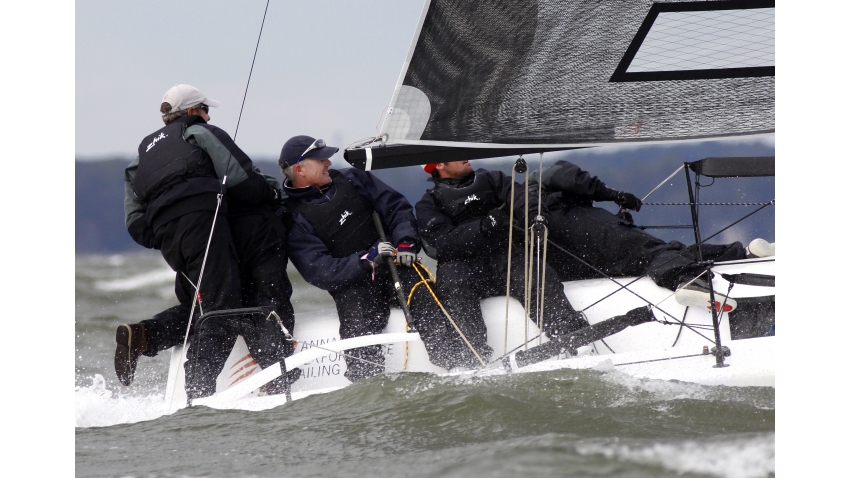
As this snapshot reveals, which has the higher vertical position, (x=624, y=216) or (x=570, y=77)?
(x=570, y=77)

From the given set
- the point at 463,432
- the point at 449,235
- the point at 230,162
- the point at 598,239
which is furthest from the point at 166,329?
the point at 598,239

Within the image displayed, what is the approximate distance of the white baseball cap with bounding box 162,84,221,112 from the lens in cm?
347

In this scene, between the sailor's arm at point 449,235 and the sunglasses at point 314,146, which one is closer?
the sailor's arm at point 449,235

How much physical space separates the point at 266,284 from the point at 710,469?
2.11 metres

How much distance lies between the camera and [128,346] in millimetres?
3236

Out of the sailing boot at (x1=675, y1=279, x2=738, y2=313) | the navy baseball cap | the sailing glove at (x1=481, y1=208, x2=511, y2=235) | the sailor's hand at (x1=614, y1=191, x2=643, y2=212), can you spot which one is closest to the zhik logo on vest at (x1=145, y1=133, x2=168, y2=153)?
the navy baseball cap

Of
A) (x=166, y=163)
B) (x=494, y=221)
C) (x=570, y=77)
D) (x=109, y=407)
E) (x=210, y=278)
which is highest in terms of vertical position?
(x=570, y=77)

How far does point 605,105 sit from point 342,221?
120 centimetres

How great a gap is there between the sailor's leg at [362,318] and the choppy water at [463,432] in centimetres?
30

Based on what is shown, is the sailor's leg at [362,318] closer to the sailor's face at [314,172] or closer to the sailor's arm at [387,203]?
the sailor's arm at [387,203]

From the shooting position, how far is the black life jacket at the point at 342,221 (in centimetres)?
351

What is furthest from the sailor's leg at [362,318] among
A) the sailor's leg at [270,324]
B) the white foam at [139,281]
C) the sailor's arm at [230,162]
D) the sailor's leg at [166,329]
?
the white foam at [139,281]

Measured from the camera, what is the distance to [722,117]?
310 cm

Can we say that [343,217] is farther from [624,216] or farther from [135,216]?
[624,216]
